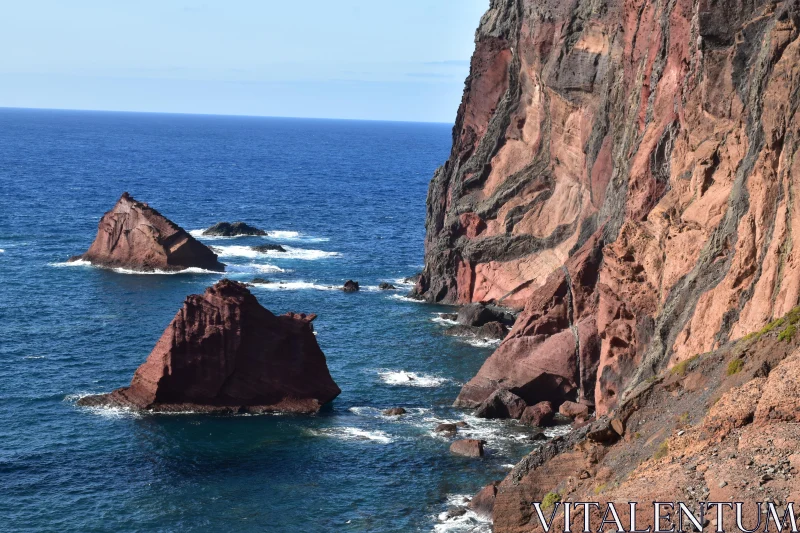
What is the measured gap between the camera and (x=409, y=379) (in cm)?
8188

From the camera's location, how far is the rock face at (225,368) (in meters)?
73.6

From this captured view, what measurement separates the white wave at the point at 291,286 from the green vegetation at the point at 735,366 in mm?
75851

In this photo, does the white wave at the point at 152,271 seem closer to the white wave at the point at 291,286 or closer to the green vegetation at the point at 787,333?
the white wave at the point at 291,286

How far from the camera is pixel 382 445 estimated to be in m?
66.8

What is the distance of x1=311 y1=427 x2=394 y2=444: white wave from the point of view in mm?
68000

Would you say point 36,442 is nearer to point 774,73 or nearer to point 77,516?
point 77,516

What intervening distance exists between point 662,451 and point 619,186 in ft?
149

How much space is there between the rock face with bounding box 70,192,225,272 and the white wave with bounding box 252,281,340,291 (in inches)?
439

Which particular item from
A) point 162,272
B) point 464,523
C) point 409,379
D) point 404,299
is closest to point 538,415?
point 409,379

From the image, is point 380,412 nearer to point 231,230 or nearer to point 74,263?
point 74,263

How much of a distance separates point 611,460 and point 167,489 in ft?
91.1

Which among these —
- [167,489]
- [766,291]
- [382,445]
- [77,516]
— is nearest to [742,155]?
[766,291]

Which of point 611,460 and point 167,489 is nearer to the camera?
point 611,460

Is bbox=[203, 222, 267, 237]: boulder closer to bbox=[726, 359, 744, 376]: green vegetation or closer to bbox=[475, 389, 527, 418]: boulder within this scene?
bbox=[475, 389, 527, 418]: boulder
